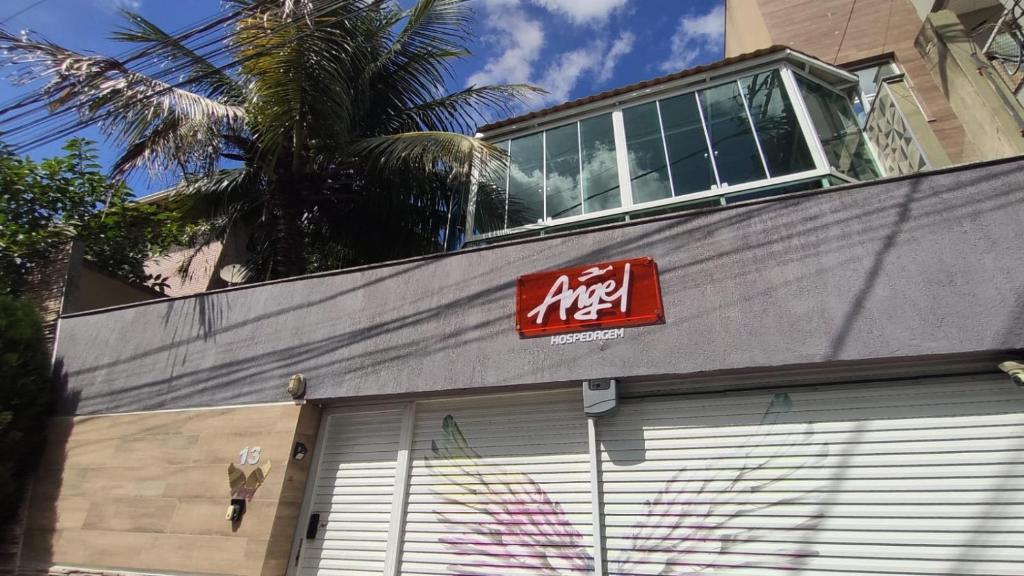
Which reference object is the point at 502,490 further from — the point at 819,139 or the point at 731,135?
→ the point at 819,139

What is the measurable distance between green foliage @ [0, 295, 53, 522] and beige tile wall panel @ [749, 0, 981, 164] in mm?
13888

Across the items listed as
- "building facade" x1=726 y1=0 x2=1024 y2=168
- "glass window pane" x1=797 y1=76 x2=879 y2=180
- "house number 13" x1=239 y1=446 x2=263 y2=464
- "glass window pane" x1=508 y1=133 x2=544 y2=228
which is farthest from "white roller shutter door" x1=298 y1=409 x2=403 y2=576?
"building facade" x1=726 y1=0 x2=1024 y2=168

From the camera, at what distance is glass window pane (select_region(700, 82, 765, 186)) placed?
5.85 metres

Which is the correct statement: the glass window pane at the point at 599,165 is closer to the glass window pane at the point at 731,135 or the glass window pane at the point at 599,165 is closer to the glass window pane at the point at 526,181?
the glass window pane at the point at 526,181

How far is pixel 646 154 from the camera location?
252 inches

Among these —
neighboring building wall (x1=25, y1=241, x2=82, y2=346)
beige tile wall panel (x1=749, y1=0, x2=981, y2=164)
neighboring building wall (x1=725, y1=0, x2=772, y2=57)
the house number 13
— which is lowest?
the house number 13

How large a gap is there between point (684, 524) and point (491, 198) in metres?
4.42

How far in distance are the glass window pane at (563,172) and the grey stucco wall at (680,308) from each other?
123 centimetres

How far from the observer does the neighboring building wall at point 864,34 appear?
29.5 ft

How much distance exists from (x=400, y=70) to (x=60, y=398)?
6.92 meters

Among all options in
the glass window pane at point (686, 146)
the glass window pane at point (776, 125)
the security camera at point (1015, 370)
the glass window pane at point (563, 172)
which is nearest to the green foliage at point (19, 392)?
the glass window pane at point (563, 172)

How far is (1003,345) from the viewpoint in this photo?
365 centimetres

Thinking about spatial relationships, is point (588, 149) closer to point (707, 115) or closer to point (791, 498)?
point (707, 115)

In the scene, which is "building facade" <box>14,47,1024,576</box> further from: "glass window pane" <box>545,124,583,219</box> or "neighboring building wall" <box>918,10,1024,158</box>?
"neighboring building wall" <box>918,10,1024,158</box>
